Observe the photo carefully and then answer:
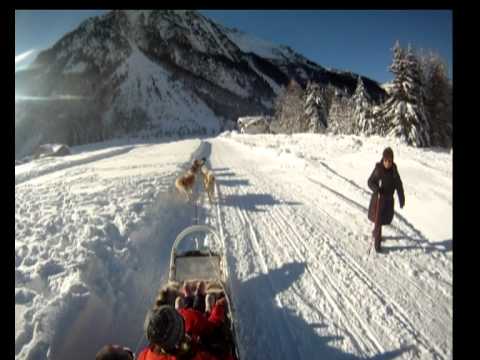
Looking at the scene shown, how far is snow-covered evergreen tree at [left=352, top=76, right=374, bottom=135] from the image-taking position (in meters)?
40.9

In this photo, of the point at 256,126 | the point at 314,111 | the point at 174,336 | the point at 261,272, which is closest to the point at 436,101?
the point at 314,111

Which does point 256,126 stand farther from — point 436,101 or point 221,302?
point 221,302

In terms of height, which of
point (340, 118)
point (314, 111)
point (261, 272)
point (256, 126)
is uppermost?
point (256, 126)

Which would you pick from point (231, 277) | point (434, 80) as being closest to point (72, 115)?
point (434, 80)

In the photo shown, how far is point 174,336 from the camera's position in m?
2.16

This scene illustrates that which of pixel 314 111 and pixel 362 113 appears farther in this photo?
pixel 314 111

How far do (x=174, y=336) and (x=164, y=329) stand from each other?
0.30 feet

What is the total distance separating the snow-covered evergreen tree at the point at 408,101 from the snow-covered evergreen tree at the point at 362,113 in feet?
42.6

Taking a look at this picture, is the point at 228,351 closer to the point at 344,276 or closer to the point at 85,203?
the point at 344,276

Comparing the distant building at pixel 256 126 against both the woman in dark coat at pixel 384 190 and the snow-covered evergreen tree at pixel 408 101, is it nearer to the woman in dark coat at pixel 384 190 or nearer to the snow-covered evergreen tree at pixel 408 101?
the snow-covered evergreen tree at pixel 408 101

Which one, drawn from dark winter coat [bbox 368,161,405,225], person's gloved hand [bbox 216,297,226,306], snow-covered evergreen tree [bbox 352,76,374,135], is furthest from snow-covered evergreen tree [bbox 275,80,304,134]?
person's gloved hand [bbox 216,297,226,306]

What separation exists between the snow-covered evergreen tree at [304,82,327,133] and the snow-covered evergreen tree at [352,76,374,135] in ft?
19.1

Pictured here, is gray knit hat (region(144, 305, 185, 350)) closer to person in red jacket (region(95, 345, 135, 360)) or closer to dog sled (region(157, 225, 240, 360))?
person in red jacket (region(95, 345, 135, 360))

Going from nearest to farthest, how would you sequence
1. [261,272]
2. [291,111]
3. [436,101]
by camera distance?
[261,272] → [436,101] → [291,111]
